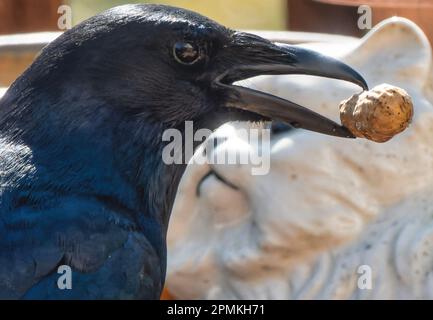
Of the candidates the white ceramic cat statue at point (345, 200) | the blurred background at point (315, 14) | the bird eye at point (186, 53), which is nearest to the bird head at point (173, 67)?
the bird eye at point (186, 53)

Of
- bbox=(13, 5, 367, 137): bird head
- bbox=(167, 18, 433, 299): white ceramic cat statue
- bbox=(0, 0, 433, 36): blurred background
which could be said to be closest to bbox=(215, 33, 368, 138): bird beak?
bbox=(13, 5, 367, 137): bird head

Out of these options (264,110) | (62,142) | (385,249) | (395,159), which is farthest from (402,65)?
(62,142)

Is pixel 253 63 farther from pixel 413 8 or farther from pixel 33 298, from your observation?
pixel 413 8

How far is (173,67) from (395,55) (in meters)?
1.16

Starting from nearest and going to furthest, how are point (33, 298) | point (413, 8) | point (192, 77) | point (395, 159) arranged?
point (33, 298), point (192, 77), point (395, 159), point (413, 8)

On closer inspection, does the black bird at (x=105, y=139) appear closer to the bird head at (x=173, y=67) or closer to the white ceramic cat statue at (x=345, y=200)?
the bird head at (x=173, y=67)

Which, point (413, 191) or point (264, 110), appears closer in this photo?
point (264, 110)

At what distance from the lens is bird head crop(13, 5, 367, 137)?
212 centimetres

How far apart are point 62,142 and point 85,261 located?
205 millimetres

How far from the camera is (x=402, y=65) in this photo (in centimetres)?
320

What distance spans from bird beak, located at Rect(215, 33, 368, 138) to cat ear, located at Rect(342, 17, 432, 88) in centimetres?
92

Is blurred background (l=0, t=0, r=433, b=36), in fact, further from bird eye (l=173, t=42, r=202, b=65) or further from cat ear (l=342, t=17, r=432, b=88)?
bird eye (l=173, t=42, r=202, b=65)

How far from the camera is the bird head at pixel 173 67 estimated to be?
2115 millimetres

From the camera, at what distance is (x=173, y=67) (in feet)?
7.16
